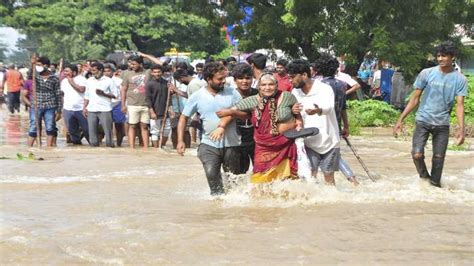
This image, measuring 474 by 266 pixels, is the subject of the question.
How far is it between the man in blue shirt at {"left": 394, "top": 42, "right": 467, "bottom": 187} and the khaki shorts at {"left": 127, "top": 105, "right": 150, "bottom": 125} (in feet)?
19.1

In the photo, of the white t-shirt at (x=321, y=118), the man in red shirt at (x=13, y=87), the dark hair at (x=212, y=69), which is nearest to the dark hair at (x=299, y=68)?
the white t-shirt at (x=321, y=118)

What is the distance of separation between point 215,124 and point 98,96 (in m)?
6.12

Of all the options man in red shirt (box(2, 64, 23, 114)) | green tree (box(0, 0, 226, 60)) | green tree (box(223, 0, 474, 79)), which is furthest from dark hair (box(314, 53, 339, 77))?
green tree (box(0, 0, 226, 60))

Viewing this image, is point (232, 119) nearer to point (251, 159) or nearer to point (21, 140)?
point (251, 159)

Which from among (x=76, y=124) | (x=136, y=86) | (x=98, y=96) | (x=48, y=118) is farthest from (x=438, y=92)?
(x=76, y=124)

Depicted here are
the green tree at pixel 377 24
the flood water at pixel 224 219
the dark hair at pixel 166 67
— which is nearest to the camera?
the flood water at pixel 224 219

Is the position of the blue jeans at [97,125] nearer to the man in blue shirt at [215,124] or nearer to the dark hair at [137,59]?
the dark hair at [137,59]

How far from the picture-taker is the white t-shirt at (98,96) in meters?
13.1

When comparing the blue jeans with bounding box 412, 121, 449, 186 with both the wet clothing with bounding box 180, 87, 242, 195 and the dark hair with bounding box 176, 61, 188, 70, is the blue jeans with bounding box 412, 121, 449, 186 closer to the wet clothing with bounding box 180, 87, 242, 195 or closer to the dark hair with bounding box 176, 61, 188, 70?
the wet clothing with bounding box 180, 87, 242, 195

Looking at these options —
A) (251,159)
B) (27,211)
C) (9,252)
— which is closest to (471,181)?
(251,159)

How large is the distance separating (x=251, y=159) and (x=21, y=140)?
339 inches

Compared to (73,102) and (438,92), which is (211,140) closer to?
(438,92)

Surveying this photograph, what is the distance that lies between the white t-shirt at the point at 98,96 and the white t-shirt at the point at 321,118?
6.30 m

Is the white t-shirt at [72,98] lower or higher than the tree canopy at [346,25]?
lower
